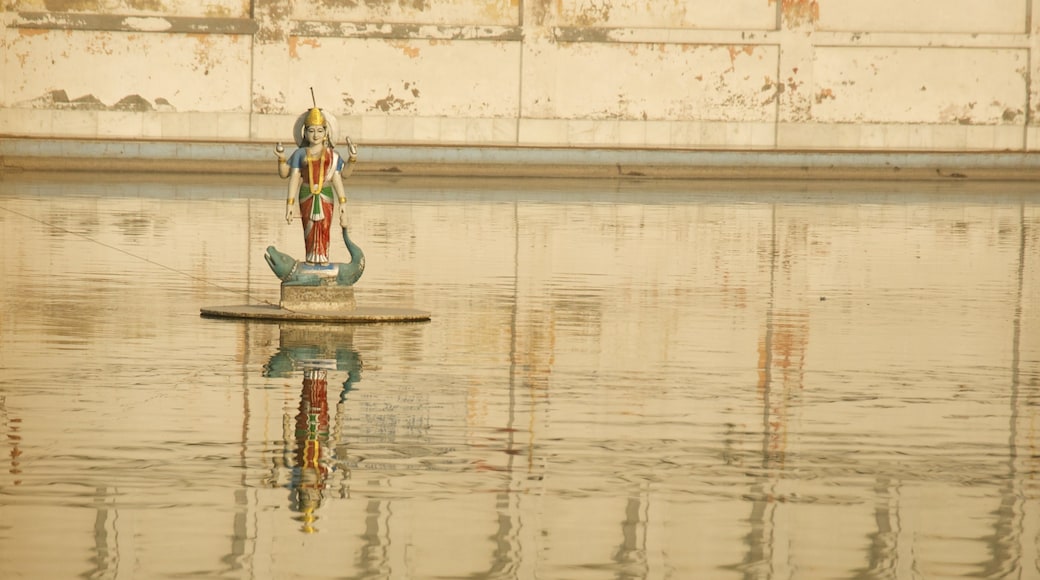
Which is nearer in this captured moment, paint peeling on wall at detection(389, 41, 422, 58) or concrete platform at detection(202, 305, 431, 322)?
concrete platform at detection(202, 305, 431, 322)

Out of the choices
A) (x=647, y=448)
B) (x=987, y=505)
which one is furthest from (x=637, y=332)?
(x=987, y=505)

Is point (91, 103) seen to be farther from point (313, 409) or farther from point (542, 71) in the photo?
point (313, 409)

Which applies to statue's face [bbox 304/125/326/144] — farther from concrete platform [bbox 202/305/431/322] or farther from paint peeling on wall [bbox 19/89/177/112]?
paint peeling on wall [bbox 19/89/177/112]

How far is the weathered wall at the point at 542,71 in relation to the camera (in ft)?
128

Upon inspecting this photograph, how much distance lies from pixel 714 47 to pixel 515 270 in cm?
2472

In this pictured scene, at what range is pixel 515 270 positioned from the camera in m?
16.8

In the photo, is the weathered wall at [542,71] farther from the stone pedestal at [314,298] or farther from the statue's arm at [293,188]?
the stone pedestal at [314,298]

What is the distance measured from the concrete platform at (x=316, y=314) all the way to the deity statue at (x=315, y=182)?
390 millimetres

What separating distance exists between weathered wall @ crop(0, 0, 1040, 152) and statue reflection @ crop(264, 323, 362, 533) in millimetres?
27730

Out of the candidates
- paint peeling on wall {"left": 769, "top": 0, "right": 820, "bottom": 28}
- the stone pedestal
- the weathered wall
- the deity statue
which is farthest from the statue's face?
paint peeling on wall {"left": 769, "top": 0, "right": 820, "bottom": 28}

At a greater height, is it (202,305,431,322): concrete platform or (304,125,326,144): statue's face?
(304,125,326,144): statue's face

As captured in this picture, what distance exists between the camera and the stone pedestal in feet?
40.9

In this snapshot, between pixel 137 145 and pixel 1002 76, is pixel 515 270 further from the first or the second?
pixel 1002 76

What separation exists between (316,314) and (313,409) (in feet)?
12.2
